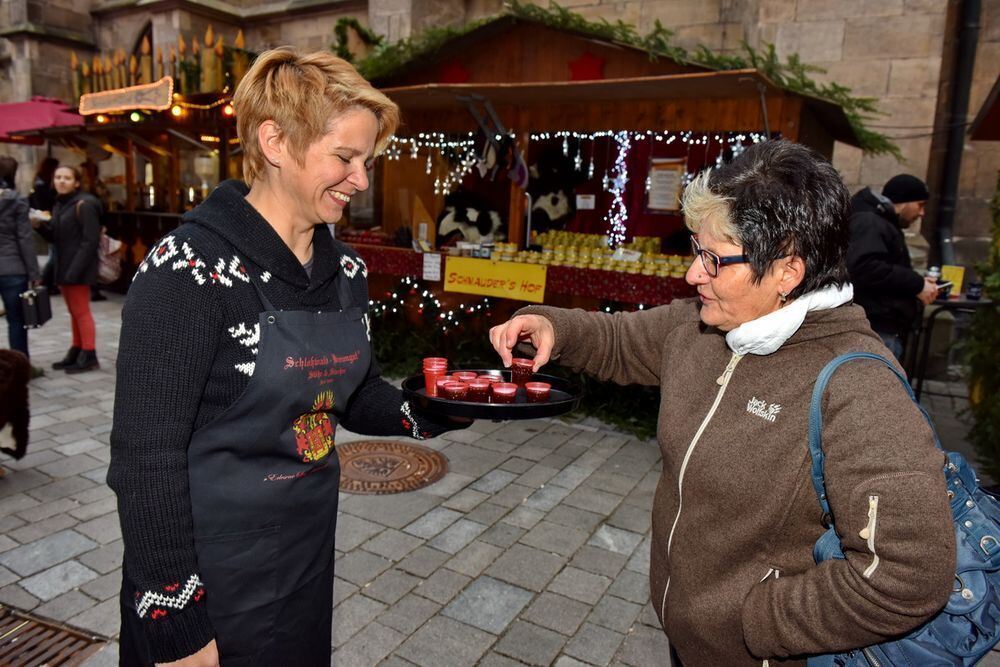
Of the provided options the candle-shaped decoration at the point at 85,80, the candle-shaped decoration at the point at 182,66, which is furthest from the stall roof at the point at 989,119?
the candle-shaped decoration at the point at 85,80

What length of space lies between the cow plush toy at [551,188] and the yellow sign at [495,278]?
1384 millimetres

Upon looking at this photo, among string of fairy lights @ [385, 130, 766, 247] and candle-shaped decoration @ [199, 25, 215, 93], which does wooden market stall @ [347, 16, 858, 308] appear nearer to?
string of fairy lights @ [385, 130, 766, 247]

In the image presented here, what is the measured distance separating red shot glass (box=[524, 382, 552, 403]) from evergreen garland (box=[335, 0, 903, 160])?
414 cm

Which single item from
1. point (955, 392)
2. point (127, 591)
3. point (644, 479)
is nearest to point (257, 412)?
point (127, 591)

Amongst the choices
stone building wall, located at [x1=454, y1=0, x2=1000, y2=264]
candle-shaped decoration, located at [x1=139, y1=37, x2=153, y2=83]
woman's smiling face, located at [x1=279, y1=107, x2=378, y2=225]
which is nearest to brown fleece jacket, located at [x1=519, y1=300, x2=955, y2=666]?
woman's smiling face, located at [x1=279, y1=107, x2=378, y2=225]

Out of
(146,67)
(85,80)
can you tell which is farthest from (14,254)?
(85,80)

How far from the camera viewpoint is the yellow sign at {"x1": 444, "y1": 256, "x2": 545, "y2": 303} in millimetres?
6629

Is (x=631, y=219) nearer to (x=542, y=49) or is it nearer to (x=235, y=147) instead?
(x=542, y=49)

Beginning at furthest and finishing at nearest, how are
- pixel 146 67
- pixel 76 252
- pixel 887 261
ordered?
pixel 146 67
pixel 76 252
pixel 887 261

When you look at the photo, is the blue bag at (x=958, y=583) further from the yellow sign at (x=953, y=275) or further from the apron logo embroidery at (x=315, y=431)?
the yellow sign at (x=953, y=275)

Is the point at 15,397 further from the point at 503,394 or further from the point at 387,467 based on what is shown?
the point at 503,394

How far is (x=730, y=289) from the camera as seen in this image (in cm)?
160

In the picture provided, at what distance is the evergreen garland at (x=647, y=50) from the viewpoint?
17.8 feet

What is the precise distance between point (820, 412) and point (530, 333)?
1.00 metres
